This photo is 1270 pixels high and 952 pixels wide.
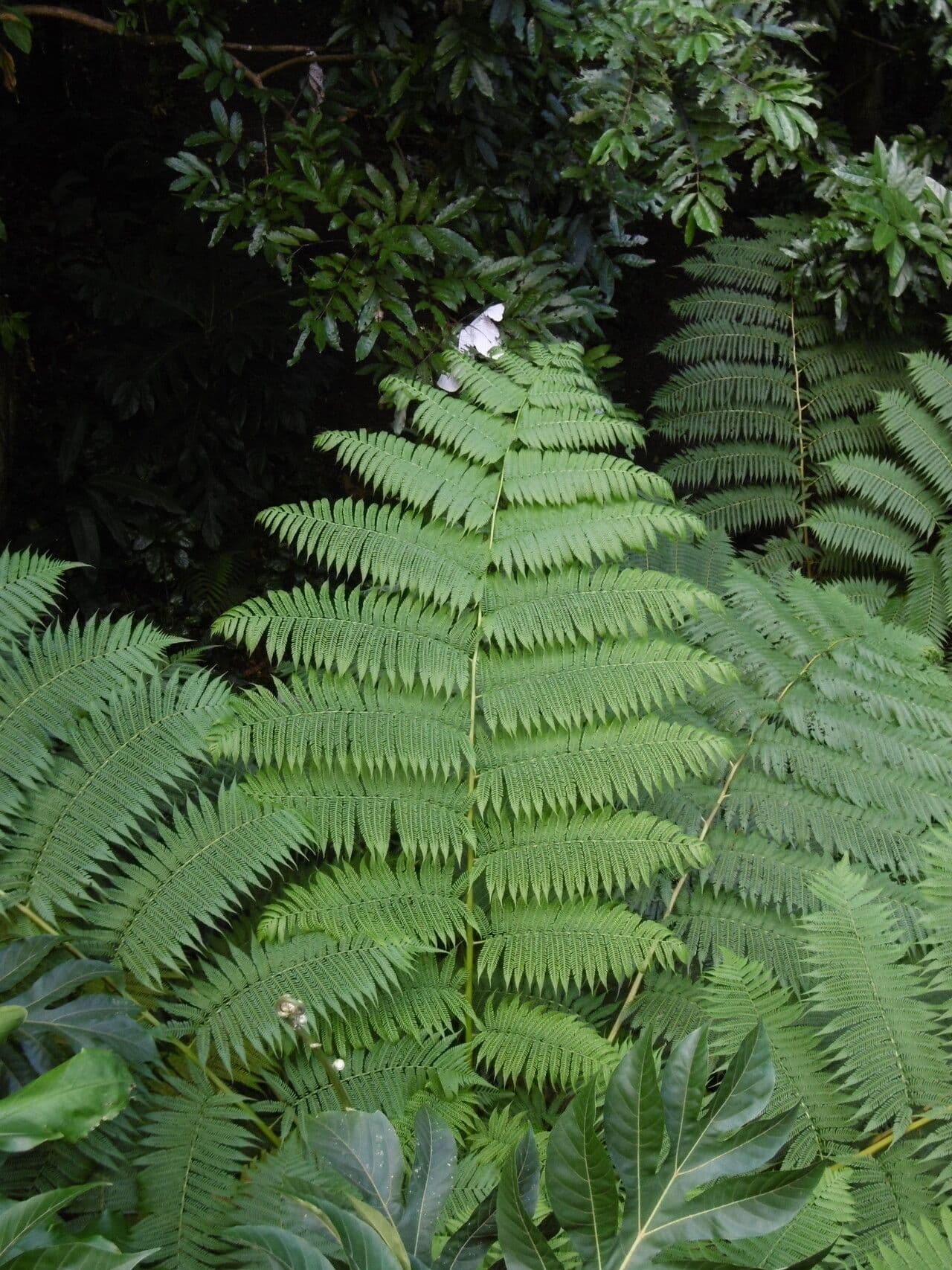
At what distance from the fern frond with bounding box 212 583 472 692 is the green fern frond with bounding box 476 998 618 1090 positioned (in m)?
0.59

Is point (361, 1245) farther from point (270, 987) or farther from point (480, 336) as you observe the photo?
point (480, 336)

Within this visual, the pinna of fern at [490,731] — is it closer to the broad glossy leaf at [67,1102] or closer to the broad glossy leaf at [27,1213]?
the broad glossy leaf at [67,1102]

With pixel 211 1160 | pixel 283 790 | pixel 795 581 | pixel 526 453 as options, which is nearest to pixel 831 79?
pixel 795 581

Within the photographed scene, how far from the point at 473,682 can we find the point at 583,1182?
0.95m

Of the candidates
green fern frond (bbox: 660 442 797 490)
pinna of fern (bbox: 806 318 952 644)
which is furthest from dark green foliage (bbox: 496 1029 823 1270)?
green fern frond (bbox: 660 442 797 490)

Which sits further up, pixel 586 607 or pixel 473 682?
pixel 586 607

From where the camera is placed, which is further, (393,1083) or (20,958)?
(393,1083)

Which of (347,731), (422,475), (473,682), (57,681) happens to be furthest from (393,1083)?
(422,475)

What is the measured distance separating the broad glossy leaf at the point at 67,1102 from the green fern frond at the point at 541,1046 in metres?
0.68

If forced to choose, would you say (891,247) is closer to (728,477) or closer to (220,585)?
(728,477)

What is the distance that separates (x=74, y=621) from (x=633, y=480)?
42.5 inches

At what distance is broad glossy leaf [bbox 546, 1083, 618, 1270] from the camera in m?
0.96

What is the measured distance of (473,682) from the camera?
1787mm

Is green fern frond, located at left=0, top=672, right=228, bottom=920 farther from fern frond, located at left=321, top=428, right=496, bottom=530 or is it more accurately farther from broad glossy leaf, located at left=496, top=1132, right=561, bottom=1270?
broad glossy leaf, located at left=496, top=1132, right=561, bottom=1270
